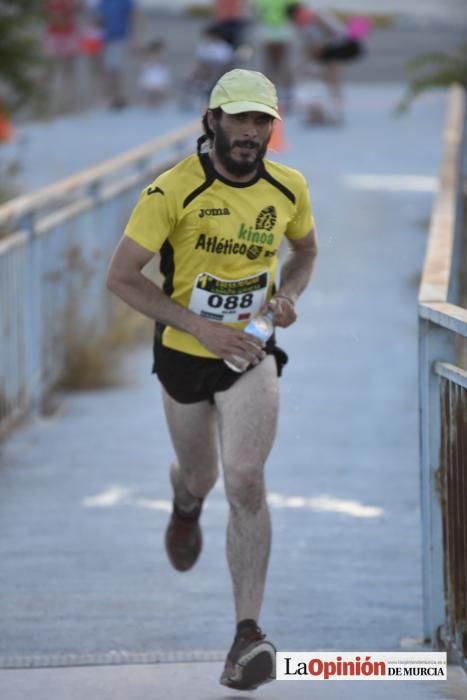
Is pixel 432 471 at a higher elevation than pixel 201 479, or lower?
higher

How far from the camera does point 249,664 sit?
561 cm

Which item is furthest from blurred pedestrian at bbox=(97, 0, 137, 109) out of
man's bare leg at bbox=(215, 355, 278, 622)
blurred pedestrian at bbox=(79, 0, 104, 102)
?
man's bare leg at bbox=(215, 355, 278, 622)

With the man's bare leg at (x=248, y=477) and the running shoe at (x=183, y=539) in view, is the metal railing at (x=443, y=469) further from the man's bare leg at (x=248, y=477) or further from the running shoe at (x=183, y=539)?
the running shoe at (x=183, y=539)

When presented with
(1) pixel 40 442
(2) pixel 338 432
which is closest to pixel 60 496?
(1) pixel 40 442

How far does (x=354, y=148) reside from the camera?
22.9 meters

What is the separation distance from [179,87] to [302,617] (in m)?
25.2

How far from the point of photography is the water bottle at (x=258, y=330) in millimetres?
5949

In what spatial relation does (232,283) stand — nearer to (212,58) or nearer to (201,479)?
(201,479)

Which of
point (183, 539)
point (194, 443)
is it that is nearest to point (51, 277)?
point (183, 539)

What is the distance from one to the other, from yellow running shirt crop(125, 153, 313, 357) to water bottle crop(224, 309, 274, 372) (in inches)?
3.3

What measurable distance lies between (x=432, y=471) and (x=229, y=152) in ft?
4.36

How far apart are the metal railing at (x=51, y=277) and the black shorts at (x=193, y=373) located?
3.60 meters

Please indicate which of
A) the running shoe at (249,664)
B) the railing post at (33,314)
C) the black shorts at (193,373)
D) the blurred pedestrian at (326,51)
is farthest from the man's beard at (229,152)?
the blurred pedestrian at (326,51)

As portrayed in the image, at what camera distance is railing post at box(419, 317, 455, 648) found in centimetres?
615
